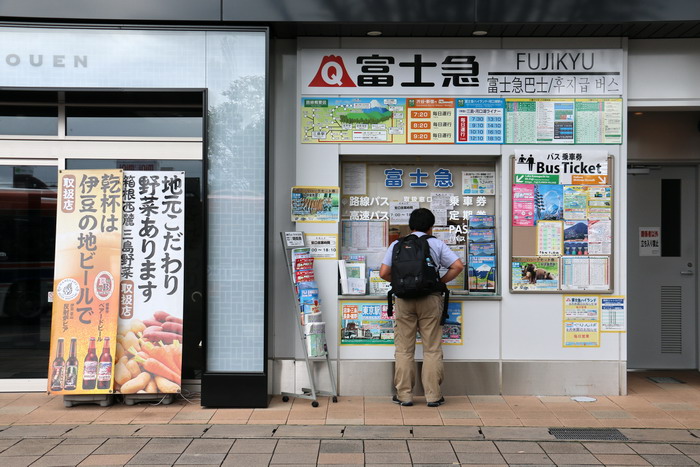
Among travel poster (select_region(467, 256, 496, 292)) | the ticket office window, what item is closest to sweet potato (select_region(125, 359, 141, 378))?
the ticket office window

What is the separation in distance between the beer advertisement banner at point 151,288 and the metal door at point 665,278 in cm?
503

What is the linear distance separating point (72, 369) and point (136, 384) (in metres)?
0.57

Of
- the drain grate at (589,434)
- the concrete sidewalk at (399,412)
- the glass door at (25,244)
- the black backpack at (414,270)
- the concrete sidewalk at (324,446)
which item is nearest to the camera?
the concrete sidewalk at (324,446)

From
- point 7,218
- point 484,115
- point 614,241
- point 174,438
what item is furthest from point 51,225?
point 614,241

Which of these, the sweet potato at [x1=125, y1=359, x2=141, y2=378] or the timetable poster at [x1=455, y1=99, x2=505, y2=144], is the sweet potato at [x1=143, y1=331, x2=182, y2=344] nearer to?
the sweet potato at [x1=125, y1=359, x2=141, y2=378]

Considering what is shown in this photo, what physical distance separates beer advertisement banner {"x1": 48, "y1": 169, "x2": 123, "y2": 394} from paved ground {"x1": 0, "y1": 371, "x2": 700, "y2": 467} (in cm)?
38

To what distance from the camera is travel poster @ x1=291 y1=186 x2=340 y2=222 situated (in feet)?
21.6

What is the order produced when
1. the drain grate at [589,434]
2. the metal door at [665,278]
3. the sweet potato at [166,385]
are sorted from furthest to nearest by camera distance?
the metal door at [665,278], the sweet potato at [166,385], the drain grate at [589,434]

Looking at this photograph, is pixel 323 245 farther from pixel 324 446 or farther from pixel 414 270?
pixel 324 446

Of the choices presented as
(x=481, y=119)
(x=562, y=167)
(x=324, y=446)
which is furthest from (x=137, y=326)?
(x=562, y=167)

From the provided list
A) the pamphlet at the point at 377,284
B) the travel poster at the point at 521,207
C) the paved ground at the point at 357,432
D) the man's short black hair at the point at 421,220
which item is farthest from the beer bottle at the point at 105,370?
the travel poster at the point at 521,207

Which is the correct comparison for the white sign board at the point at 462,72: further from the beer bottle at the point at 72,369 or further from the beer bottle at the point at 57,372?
the beer bottle at the point at 57,372

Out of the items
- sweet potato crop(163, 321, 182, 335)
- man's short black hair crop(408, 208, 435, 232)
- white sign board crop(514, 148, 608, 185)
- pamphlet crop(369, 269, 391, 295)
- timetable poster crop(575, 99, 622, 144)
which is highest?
timetable poster crop(575, 99, 622, 144)

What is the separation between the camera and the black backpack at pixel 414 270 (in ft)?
19.8
